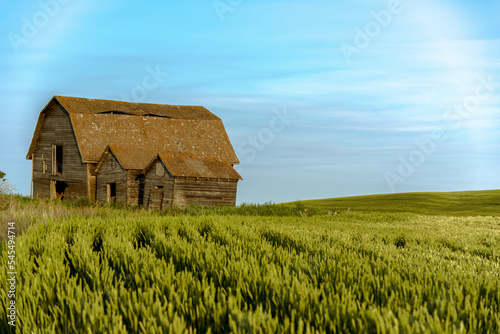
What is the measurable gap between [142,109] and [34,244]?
122 feet

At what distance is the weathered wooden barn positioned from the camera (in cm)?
3366

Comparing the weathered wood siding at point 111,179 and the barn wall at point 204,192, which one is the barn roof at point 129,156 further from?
the barn wall at point 204,192

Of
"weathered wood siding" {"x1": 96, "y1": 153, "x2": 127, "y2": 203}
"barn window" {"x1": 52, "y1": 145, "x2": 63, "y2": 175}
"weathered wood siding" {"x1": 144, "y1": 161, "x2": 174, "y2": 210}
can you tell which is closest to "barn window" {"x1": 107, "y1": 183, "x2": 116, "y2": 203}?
"weathered wood siding" {"x1": 96, "y1": 153, "x2": 127, "y2": 203}

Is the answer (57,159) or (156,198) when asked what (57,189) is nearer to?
(57,159)

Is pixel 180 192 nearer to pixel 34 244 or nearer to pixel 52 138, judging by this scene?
pixel 52 138

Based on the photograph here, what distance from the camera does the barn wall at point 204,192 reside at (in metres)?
32.6

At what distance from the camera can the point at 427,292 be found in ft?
17.9

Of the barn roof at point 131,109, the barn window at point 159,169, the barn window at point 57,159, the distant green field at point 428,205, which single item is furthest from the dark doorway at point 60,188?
the distant green field at point 428,205

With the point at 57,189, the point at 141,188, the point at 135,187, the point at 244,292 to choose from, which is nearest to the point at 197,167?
the point at 141,188

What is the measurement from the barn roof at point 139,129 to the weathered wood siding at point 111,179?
70.1 inches

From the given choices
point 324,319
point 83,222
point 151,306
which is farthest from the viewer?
point 83,222

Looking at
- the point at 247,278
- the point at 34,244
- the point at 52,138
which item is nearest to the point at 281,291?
the point at 247,278

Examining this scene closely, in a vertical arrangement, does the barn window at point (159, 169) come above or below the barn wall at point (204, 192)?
above

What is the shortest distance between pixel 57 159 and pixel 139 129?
8.94 meters
